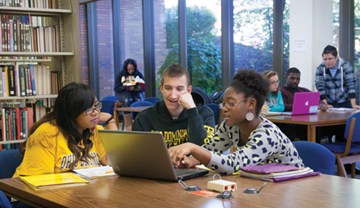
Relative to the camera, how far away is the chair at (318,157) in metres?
2.47

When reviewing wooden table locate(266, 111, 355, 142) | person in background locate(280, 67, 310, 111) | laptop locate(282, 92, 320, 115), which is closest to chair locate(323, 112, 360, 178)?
wooden table locate(266, 111, 355, 142)

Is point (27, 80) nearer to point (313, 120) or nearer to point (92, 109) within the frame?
point (92, 109)

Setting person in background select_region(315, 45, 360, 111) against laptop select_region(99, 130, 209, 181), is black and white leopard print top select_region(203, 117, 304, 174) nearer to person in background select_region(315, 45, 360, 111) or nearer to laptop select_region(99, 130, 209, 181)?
laptop select_region(99, 130, 209, 181)

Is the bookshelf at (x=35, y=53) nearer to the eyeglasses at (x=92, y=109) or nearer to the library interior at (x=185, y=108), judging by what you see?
the library interior at (x=185, y=108)

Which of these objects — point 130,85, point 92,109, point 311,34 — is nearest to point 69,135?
point 92,109

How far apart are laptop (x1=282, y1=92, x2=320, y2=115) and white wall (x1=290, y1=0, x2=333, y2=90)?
172 centimetres

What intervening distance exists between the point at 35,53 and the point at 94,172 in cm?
252

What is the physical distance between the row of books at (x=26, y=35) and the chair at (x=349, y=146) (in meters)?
2.71

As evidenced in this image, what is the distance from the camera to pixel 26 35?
15.0ft

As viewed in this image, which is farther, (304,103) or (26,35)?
(304,103)

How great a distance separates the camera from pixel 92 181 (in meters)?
2.17

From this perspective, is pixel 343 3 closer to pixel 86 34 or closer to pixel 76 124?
pixel 76 124

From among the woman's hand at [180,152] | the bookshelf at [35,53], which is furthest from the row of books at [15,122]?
the woman's hand at [180,152]

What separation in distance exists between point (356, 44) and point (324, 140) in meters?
2.51
